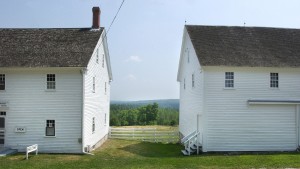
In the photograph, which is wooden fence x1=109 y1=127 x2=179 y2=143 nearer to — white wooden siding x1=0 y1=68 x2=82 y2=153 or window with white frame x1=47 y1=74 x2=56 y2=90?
white wooden siding x1=0 y1=68 x2=82 y2=153

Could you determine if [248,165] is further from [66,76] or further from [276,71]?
[66,76]

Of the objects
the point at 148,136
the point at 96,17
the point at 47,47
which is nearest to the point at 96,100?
the point at 47,47

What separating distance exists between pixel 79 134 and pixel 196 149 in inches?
296

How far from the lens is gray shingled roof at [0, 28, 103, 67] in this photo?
23.5 metres

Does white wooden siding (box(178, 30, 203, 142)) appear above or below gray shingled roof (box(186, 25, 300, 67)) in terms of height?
below

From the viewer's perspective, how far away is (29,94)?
77.1 ft

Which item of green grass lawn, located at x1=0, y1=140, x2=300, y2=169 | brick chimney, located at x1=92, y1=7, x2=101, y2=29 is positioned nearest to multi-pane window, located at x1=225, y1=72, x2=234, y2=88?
green grass lawn, located at x1=0, y1=140, x2=300, y2=169

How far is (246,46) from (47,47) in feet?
45.6

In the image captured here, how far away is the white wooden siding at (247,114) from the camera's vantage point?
23.8 m

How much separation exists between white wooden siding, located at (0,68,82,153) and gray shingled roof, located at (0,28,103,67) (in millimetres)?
556

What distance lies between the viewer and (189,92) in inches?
1151

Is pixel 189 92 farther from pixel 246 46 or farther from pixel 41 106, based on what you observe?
pixel 41 106

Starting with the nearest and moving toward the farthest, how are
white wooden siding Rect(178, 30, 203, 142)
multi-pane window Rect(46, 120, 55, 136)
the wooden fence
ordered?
multi-pane window Rect(46, 120, 55, 136)
white wooden siding Rect(178, 30, 203, 142)
the wooden fence

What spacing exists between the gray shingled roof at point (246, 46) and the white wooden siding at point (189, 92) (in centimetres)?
101
